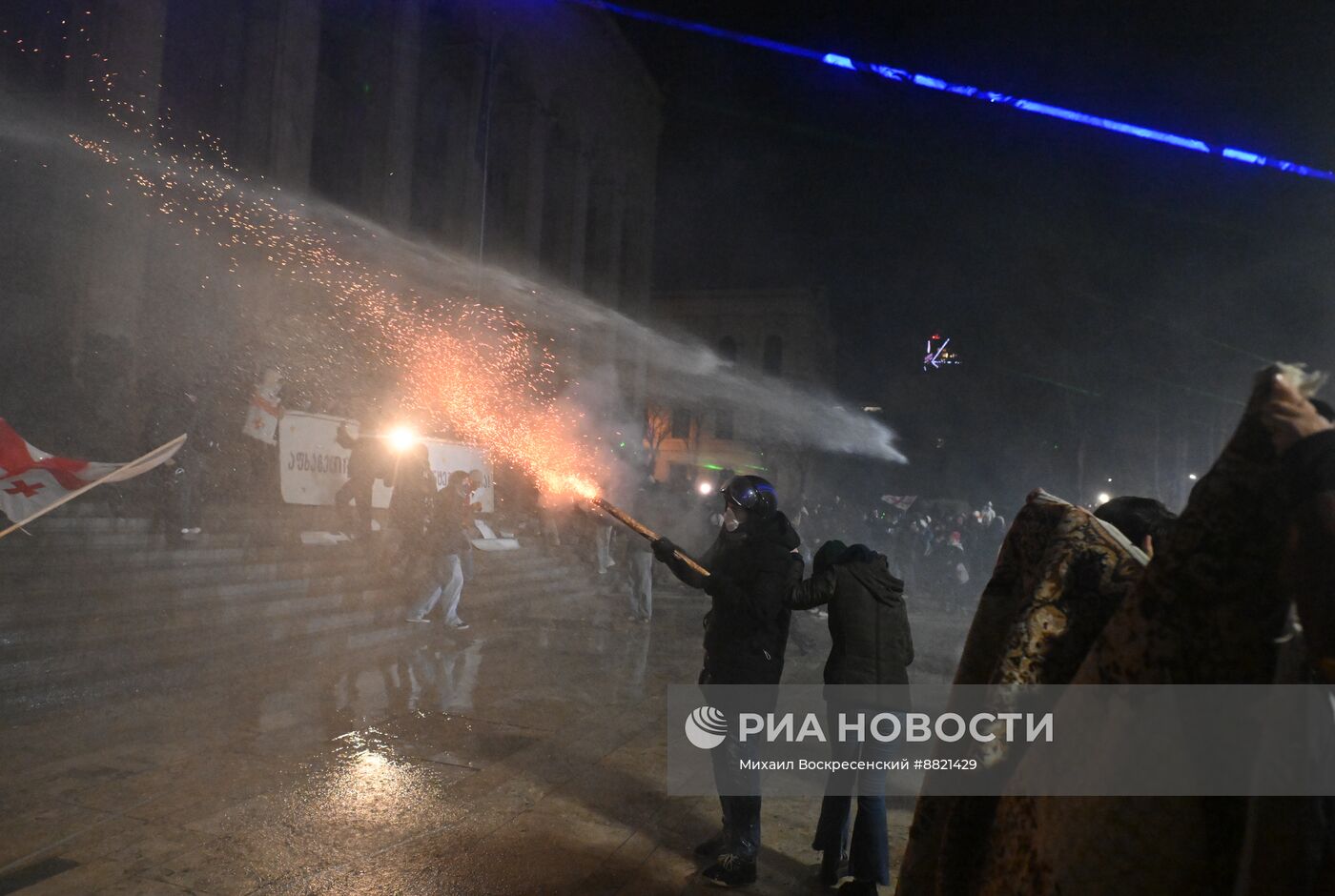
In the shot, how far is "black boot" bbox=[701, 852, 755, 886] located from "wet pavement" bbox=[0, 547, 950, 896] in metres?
0.08

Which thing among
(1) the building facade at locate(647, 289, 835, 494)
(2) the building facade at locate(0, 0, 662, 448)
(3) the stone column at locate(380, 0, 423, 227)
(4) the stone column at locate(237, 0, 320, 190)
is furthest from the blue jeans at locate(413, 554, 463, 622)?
(1) the building facade at locate(647, 289, 835, 494)

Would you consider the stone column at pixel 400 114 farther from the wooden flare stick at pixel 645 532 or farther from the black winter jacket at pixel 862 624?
the black winter jacket at pixel 862 624

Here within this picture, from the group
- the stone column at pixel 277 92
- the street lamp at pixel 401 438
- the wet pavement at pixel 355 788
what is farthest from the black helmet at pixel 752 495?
the stone column at pixel 277 92

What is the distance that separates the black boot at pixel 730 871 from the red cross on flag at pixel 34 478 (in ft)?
19.6

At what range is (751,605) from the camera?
13.3ft

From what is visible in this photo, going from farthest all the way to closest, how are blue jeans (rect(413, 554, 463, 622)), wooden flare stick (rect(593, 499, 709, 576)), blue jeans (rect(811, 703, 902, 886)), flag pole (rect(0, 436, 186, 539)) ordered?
1. blue jeans (rect(413, 554, 463, 622))
2. flag pole (rect(0, 436, 186, 539))
3. wooden flare stick (rect(593, 499, 709, 576))
4. blue jeans (rect(811, 703, 902, 886))

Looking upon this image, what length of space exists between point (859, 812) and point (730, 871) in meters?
0.73

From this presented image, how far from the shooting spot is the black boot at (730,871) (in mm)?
3986

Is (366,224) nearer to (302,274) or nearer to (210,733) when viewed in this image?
(302,274)

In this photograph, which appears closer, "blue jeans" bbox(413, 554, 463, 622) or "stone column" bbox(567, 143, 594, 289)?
"blue jeans" bbox(413, 554, 463, 622)

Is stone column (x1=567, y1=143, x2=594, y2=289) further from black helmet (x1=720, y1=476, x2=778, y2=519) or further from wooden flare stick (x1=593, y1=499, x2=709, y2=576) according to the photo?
black helmet (x1=720, y1=476, x2=778, y2=519)

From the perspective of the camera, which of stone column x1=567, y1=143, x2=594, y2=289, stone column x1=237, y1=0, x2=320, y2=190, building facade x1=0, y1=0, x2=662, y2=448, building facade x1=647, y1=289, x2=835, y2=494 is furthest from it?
building facade x1=647, y1=289, x2=835, y2=494

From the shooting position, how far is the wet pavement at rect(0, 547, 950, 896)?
388 cm

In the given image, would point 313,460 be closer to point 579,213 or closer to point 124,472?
point 124,472
